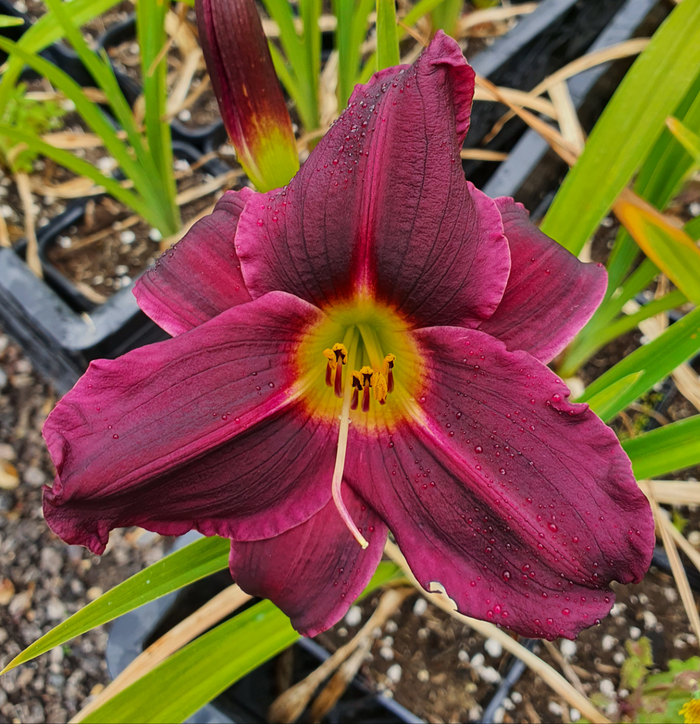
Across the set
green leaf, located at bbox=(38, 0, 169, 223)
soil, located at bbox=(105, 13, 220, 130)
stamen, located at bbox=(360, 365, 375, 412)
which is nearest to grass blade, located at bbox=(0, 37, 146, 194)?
green leaf, located at bbox=(38, 0, 169, 223)

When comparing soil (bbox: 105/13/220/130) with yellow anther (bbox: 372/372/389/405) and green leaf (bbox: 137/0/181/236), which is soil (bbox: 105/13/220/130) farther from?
yellow anther (bbox: 372/372/389/405)

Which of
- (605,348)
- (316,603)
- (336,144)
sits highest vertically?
(336,144)

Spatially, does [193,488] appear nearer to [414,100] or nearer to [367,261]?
[367,261]

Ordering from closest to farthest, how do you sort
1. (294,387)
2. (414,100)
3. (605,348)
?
(414,100), (294,387), (605,348)

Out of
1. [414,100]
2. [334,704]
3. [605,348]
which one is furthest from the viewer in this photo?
[605,348]

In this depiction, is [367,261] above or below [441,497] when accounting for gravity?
above

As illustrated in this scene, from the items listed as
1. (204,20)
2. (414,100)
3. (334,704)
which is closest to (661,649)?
(334,704)

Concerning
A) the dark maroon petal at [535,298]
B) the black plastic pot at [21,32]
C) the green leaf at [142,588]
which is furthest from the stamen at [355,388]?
the black plastic pot at [21,32]
